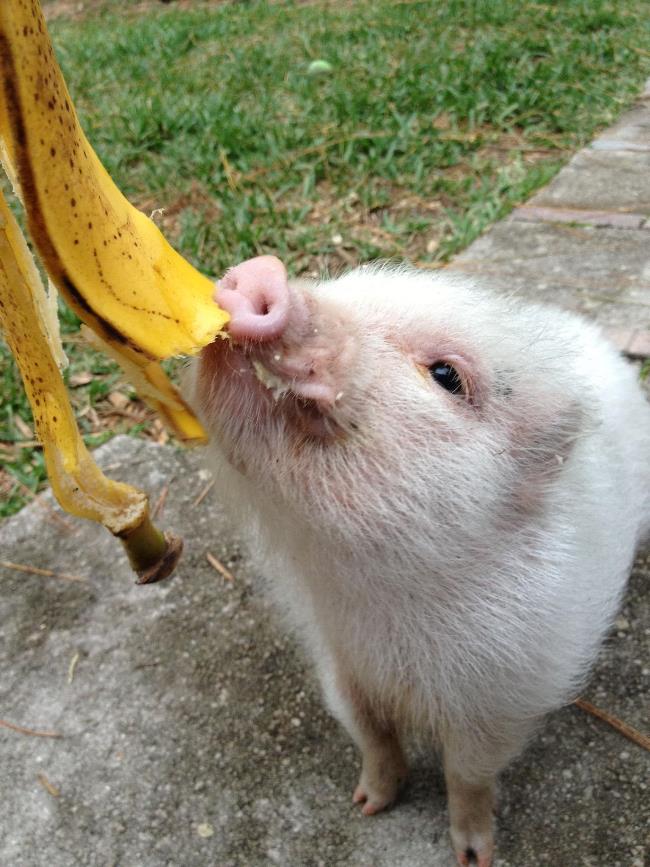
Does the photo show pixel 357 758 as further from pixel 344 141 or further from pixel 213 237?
pixel 344 141

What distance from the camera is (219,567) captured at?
2611 mm

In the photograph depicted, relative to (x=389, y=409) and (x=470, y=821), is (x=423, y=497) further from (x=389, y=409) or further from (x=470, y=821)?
(x=470, y=821)

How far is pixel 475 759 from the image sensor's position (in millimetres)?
1802

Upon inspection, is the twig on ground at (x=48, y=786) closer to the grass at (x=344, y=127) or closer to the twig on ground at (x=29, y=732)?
the twig on ground at (x=29, y=732)

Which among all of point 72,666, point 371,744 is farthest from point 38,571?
point 371,744

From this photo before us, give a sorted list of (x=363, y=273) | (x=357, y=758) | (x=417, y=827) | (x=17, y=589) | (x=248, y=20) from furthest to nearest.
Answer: (x=248, y=20), (x=17, y=589), (x=357, y=758), (x=417, y=827), (x=363, y=273)

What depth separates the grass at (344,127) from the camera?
4.02 m

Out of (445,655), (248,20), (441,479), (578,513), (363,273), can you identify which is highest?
(363,273)

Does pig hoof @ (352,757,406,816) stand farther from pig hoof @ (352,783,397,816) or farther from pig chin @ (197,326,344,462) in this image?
pig chin @ (197,326,344,462)

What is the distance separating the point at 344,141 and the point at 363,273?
3195mm

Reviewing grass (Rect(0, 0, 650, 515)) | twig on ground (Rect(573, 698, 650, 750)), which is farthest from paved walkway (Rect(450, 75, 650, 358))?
twig on ground (Rect(573, 698, 650, 750))

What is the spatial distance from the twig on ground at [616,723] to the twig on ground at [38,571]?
140 cm

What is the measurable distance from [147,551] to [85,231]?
0.64m

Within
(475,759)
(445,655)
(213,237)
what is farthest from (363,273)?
(213,237)
